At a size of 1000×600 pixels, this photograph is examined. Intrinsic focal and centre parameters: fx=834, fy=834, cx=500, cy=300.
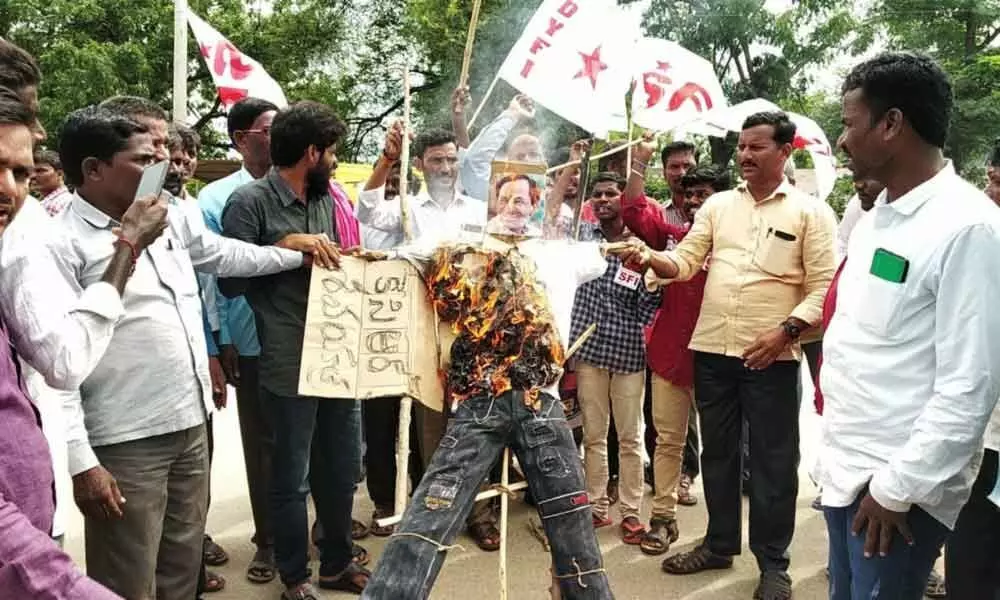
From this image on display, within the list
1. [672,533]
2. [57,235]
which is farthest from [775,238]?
[57,235]

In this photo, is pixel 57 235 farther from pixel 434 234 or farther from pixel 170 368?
pixel 434 234

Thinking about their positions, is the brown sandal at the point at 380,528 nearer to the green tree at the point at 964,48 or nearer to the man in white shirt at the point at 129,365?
the man in white shirt at the point at 129,365

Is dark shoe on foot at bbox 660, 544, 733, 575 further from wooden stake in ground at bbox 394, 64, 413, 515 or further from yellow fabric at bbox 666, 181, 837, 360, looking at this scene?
wooden stake in ground at bbox 394, 64, 413, 515

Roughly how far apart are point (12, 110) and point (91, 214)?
35.8 inches

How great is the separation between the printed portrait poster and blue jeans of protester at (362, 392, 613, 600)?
23.4 inches

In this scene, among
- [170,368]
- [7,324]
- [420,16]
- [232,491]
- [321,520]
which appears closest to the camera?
[7,324]

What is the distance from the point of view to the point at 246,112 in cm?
420

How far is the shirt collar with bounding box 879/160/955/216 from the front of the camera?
2043 mm

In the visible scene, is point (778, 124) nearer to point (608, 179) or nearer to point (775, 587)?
point (608, 179)

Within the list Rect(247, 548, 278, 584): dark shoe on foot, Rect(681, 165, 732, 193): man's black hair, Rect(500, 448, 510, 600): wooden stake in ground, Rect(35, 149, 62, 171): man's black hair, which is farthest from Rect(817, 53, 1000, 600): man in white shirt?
Rect(35, 149, 62, 171): man's black hair

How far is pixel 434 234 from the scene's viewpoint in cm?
320

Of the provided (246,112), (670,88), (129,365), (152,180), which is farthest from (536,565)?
(670,88)

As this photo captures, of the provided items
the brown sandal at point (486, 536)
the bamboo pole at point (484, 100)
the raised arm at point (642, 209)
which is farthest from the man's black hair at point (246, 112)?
the brown sandal at point (486, 536)

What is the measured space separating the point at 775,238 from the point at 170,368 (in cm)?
248
